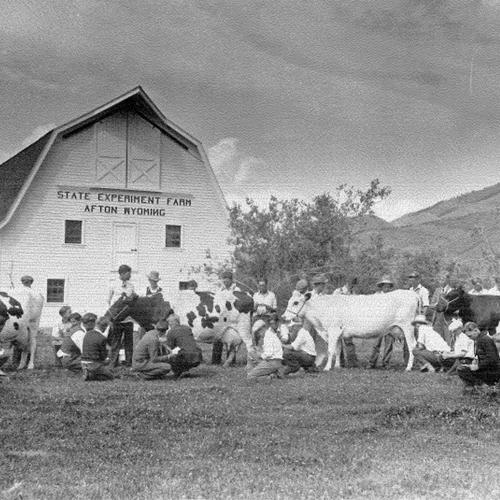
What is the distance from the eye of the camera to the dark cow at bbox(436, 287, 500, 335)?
17.0m

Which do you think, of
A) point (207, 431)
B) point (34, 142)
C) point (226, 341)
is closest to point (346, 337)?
point (226, 341)

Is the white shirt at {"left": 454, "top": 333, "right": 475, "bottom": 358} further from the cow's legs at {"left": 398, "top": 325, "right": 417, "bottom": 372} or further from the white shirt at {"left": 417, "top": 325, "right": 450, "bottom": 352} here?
the cow's legs at {"left": 398, "top": 325, "right": 417, "bottom": 372}

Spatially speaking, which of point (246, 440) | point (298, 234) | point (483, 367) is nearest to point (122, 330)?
point (483, 367)

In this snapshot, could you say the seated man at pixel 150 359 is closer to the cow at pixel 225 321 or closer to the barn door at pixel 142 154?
the cow at pixel 225 321

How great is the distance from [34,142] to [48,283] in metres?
7.68

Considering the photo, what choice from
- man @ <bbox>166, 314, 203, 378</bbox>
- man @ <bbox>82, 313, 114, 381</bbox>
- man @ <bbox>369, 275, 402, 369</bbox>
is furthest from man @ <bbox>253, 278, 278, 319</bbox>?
man @ <bbox>82, 313, 114, 381</bbox>

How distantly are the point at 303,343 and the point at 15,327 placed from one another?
5.63 metres

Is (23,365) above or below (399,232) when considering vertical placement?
below

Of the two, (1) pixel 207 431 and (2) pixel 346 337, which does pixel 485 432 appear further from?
(2) pixel 346 337

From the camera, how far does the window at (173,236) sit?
34031mm

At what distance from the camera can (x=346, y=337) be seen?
16656mm

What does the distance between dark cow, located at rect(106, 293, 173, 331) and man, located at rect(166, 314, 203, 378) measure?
1.29 metres

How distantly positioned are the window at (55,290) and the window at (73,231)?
1.70 metres

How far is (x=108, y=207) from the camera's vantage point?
1297 inches
